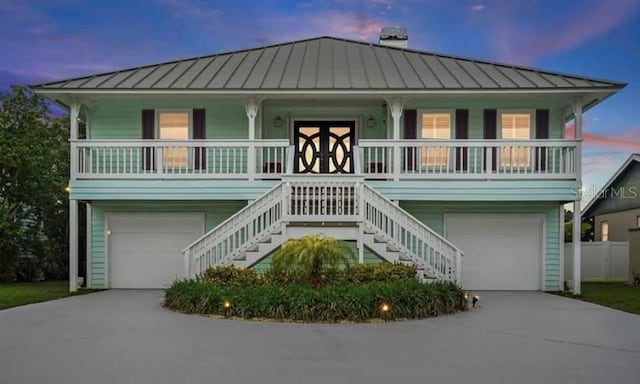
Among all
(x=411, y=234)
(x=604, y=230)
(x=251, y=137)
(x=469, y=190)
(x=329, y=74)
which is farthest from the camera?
(x=604, y=230)

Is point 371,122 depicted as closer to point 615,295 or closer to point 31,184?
point 615,295

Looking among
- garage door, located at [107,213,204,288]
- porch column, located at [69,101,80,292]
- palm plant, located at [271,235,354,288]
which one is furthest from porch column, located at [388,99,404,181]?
porch column, located at [69,101,80,292]

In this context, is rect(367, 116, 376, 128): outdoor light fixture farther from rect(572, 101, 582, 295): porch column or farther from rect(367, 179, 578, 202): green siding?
rect(572, 101, 582, 295): porch column

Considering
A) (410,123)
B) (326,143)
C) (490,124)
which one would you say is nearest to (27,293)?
(326,143)

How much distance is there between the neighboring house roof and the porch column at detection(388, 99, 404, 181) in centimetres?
1106

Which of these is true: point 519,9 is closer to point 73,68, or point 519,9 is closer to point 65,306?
point 65,306

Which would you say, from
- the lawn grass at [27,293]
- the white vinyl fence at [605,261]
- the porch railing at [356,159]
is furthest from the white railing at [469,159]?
the lawn grass at [27,293]

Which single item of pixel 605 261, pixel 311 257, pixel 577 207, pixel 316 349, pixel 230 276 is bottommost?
pixel 605 261

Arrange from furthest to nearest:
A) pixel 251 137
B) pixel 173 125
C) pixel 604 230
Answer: pixel 604 230, pixel 173 125, pixel 251 137

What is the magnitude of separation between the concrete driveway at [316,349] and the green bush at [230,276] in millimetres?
1096

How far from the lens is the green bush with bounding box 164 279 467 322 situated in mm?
8578

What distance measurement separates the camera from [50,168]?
1734cm

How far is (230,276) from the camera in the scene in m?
10.1

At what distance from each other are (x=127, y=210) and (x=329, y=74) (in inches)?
247
